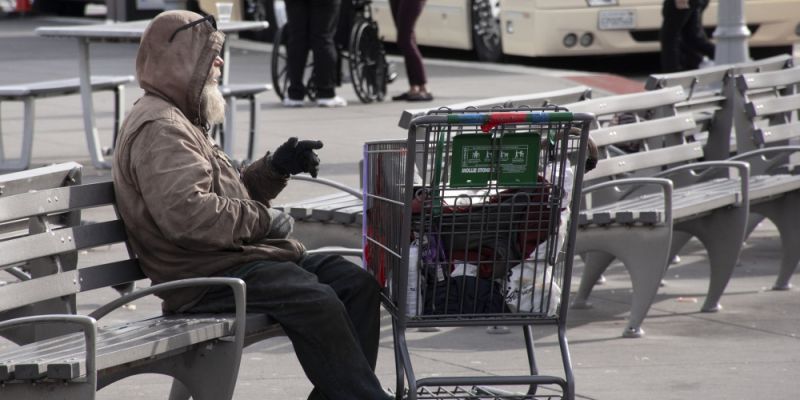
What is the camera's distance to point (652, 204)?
6.82 metres

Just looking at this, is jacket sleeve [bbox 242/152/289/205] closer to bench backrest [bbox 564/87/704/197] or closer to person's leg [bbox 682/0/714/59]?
bench backrest [bbox 564/87/704/197]

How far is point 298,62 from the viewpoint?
1379cm

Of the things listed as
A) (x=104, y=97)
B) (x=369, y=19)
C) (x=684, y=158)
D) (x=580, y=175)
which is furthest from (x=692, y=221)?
(x=104, y=97)

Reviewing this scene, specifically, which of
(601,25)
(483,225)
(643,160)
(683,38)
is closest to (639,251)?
(643,160)

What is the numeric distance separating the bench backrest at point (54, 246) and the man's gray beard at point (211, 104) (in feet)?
1.30

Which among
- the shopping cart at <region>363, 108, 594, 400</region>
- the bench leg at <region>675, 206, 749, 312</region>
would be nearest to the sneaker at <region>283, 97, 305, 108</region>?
the bench leg at <region>675, 206, 749, 312</region>

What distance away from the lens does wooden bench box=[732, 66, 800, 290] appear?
7.63 meters

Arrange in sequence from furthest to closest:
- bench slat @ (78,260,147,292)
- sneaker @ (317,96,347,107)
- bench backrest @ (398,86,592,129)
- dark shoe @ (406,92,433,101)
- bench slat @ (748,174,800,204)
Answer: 1. dark shoe @ (406,92,433,101)
2. sneaker @ (317,96,347,107)
3. bench slat @ (748,174,800,204)
4. bench backrest @ (398,86,592,129)
5. bench slat @ (78,260,147,292)

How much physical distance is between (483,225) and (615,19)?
12756mm

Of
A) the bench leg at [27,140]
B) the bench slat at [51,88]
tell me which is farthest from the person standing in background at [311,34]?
the bench leg at [27,140]

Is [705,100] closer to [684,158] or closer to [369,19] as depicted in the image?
[684,158]

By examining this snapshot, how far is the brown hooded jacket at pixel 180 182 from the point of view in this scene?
4.43 m

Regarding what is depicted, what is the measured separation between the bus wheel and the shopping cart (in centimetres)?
1374

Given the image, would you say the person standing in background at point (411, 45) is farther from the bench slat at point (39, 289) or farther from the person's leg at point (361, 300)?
the bench slat at point (39, 289)
